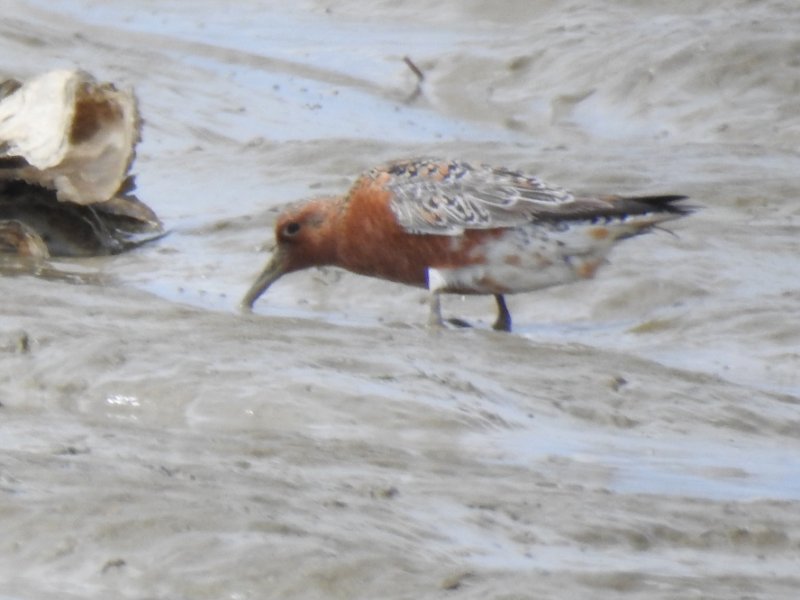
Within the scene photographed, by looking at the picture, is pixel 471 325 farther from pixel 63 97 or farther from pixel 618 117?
pixel 618 117

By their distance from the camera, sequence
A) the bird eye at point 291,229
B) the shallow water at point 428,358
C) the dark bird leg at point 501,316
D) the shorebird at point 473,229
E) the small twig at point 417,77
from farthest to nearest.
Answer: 1. the small twig at point 417,77
2. the bird eye at point 291,229
3. the dark bird leg at point 501,316
4. the shorebird at point 473,229
5. the shallow water at point 428,358

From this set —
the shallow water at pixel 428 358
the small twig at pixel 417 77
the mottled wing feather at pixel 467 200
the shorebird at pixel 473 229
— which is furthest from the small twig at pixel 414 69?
the mottled wing feather at pixel 467 200

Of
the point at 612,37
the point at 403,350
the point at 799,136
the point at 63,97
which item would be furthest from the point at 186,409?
the point at 612,37

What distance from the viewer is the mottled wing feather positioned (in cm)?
830

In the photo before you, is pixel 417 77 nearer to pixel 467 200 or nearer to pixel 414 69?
pixel 414 69

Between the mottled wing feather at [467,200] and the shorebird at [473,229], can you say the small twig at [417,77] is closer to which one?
the shorebird at [473,229]

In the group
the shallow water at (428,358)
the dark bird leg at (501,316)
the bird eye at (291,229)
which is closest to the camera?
the shallow water at (428,358)

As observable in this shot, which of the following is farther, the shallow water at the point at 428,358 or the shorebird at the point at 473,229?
the shorebird at the point at 473,229

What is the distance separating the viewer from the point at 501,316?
331 inches

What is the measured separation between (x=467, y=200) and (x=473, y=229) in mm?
141

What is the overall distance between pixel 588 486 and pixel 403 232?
3.13 meters

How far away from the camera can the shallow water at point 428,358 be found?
178 inches

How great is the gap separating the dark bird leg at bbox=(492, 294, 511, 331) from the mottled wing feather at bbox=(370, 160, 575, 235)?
1.10ft

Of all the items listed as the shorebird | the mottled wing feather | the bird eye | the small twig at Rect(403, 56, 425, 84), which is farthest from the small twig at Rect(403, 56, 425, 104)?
the mottled wing feather
